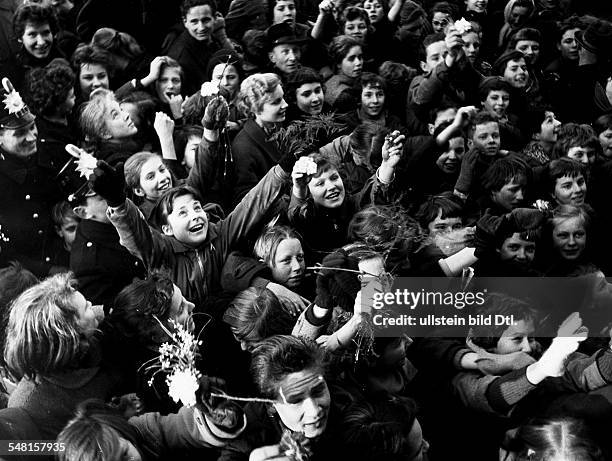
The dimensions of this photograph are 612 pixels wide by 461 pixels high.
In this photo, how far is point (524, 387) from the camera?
734 centimetres

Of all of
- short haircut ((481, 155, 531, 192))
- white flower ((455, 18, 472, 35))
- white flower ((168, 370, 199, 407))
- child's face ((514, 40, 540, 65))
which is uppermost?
white flower ((455, 18, 472, 35))

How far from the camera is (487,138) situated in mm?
7977

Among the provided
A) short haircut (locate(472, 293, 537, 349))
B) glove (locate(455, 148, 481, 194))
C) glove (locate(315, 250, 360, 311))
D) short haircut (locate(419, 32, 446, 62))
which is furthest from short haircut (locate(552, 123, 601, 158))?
glove (locate(315, 250, 360, 311))

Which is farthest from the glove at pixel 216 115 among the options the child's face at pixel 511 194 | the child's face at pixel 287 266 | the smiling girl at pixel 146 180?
the child's face at pixel 511 194

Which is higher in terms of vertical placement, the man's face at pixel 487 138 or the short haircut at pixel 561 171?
the man's face at pixel 487 138

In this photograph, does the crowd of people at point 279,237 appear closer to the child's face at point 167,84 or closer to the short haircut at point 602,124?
the child's face at point 167,84

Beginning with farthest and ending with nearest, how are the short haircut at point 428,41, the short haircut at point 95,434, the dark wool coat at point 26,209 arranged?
the short haircut at point 428,41 < the dark wool coat at point 26,209 < the short haircut at point 95,434

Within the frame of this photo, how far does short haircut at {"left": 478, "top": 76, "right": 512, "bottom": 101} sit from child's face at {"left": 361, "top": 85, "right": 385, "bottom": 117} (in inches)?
25.1

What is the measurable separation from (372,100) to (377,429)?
2.05 m

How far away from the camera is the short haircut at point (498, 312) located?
7.58 m

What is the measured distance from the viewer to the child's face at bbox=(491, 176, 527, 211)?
7.83 metres

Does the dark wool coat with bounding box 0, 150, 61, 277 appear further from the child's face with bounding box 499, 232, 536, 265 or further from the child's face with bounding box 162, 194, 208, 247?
the child's face with bounding box 499, 232, 536, 265

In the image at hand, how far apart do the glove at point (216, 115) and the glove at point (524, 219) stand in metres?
1.83

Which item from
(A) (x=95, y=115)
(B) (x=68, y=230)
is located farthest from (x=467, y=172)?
(B) (x=68, y=230)
